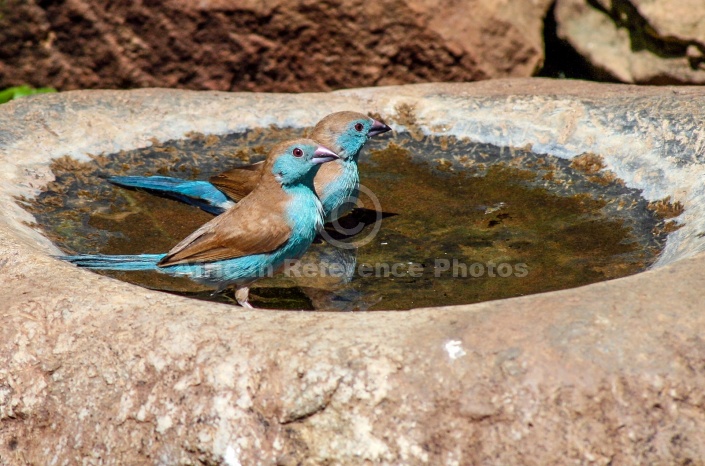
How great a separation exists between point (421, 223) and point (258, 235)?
0.97m

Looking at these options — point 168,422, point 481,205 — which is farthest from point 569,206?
point 168,422

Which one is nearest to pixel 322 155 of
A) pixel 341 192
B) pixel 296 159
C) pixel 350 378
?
pixel 296 159

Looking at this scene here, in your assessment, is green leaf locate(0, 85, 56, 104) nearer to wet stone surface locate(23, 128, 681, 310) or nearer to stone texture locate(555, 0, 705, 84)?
wet stone surface locate(23, 128, 681, 310)

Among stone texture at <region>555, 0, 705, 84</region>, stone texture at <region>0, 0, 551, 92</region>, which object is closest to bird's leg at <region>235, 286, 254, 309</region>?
stone texture at <region>0, 0, 551, 92</region>

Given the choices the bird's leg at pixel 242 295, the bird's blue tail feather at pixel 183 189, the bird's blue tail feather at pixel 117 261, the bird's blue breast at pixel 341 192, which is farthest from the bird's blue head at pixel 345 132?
the bird's blue tail feather at pixel 117 261

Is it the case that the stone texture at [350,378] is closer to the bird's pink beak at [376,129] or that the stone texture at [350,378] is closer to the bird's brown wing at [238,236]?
the bird's brown wing at [238,236]

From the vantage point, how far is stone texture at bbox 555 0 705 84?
671 cm

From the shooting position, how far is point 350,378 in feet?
8.79

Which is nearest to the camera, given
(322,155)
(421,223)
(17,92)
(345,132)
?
(322,155)

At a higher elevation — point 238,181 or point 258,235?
point 258,235

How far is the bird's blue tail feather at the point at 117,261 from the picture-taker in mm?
3748

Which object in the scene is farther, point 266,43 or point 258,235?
point 266,43

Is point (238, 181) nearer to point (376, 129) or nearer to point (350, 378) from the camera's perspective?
point (376, 129)

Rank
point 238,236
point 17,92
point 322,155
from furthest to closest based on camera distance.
A: point 17,92 < point 322,155 < point 238,236
